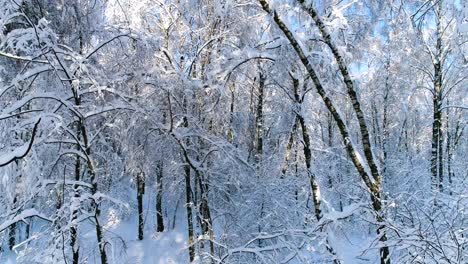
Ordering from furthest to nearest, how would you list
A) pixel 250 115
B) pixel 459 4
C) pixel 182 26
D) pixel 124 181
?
pixel 124 181
pixel 250 115
pixel 182 26
pixel 459 4

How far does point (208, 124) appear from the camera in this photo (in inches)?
461

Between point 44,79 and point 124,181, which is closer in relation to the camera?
point 44,79

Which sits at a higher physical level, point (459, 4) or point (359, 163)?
point (459, 4)

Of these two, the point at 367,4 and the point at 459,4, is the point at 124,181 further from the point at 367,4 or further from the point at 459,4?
the point at 459,4

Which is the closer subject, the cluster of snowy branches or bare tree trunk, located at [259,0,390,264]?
the cluster of snowy branches

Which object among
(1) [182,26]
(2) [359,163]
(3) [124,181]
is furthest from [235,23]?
(3) [124,181]

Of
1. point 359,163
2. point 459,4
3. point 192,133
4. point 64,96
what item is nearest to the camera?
point 459,4

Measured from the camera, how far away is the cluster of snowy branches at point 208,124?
203 inches

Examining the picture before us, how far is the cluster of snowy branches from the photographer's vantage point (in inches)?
203

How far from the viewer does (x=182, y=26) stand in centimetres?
1247

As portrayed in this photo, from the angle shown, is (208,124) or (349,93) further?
(208,124)

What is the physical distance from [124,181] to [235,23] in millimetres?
12812

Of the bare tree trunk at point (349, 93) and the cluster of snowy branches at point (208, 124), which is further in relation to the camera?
the bare tree trunk at point (349, 93)

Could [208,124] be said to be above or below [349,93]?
above
